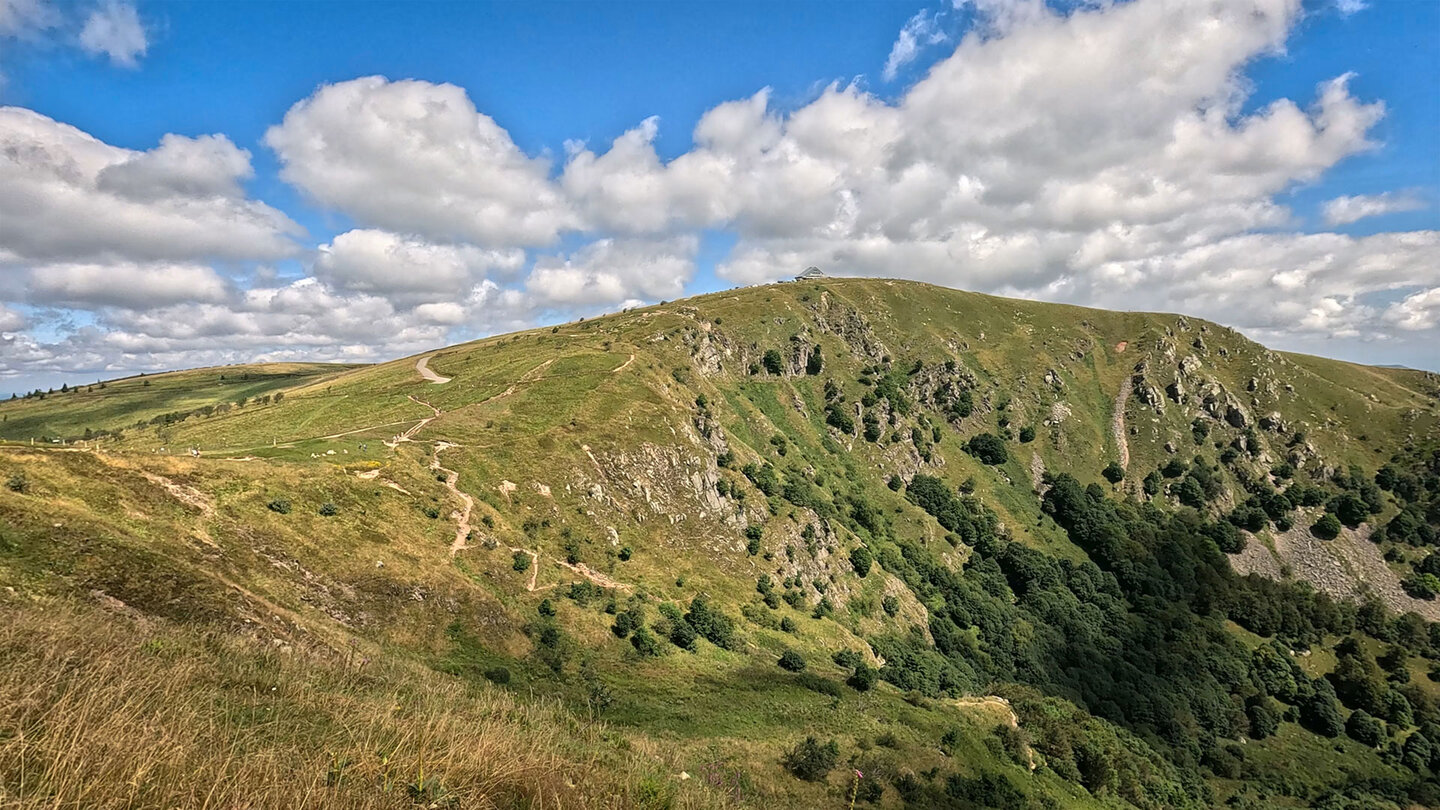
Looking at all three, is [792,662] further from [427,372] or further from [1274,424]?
[1274,424]

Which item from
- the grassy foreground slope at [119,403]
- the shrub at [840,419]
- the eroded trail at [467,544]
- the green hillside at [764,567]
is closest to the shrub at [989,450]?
the green hillside at [764,567]

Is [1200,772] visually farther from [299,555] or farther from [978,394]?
[299,555]

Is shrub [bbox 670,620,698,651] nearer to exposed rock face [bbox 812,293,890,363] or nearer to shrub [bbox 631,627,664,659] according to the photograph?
shrub [bbox 631,627,664,659]

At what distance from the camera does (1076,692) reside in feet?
308

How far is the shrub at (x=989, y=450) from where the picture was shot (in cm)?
14412

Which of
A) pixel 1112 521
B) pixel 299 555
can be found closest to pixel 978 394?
pixel 1112 521

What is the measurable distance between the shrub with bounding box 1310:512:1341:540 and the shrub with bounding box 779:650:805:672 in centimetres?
16107

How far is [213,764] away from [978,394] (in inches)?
6677

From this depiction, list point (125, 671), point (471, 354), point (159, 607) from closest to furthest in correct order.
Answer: point (125, 671) < point (159, 607) < point (471, 354)

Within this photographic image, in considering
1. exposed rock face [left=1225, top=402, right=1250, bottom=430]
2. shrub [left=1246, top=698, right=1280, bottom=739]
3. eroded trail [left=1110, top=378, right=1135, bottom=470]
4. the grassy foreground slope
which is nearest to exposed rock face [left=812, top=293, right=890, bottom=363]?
eroded trail [left=1110, top=378, right=1135, bottom=470]

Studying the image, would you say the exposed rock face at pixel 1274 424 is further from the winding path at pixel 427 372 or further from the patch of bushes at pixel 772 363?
the winding path at pixel 427 372

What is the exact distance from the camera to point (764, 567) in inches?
2913

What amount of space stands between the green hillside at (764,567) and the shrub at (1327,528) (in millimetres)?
1383

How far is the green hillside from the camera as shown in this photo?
10672 mm
